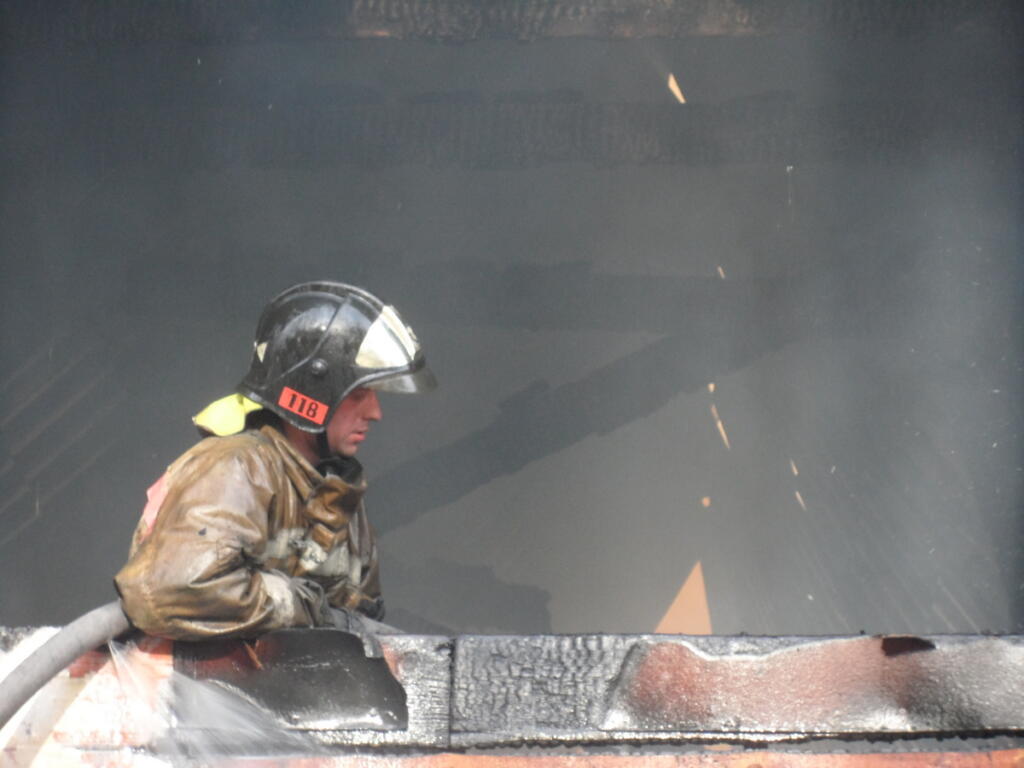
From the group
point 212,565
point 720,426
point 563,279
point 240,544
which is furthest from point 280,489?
point 720,426

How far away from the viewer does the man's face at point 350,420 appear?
10.7 feet

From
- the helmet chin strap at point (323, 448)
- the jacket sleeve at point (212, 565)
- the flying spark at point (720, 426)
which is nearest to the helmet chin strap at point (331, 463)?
the helmet chin strap at point (323, 448)

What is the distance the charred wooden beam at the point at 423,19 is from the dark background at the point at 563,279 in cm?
2

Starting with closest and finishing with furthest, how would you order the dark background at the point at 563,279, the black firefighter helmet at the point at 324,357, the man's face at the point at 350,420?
the black firefighter helmet at the point at 324,357, the man's face at the point at 350,420, the dark background at the point at 563,279

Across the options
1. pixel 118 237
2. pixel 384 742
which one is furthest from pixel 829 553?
pixel 118 237

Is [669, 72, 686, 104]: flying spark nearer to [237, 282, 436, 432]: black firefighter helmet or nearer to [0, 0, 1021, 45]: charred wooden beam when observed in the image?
[0, 0, 1021, 45]: charred wooden beam

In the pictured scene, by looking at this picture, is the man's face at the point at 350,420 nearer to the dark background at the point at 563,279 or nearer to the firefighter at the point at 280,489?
the firefighter at the point at 280,489

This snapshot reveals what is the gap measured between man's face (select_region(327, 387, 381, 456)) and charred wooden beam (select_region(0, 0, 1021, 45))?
3460 millimetres

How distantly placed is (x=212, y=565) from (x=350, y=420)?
74cm

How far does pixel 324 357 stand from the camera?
3.15 meters

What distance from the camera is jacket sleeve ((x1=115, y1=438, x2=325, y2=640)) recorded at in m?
2.65

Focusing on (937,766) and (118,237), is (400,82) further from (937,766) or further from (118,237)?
(937,766)

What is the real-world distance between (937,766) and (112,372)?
4947 millimetres

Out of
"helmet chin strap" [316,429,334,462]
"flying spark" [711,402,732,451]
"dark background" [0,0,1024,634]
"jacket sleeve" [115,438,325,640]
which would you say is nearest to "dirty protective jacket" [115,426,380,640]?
"jacket sleeve" [115,438,325,640]
